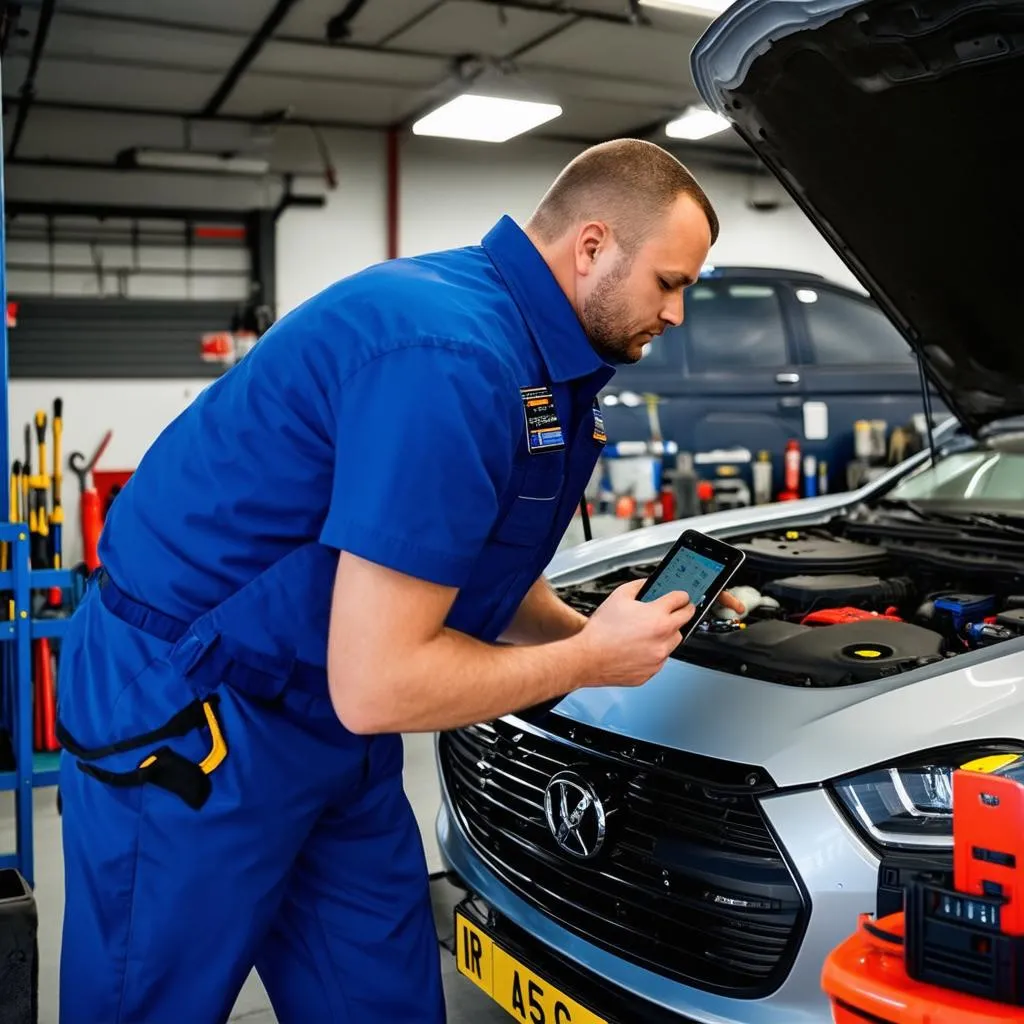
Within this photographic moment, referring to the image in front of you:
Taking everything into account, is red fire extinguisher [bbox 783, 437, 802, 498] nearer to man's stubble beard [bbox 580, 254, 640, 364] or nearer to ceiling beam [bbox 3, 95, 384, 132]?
ceiling beam [bbox 3, 95, 384, 132]

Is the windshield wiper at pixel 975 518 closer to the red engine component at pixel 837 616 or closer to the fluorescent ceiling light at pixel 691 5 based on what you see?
the red engine component at pixel 837 616

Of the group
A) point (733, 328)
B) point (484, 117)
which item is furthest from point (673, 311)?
point (484, 117)

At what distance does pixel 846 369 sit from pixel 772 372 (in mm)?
450

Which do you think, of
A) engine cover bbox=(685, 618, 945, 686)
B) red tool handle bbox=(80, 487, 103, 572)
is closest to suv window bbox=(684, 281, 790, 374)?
red tool handle bbox=(80, 487, 103, 572)

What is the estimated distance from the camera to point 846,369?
6234mm

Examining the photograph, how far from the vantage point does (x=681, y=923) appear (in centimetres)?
157

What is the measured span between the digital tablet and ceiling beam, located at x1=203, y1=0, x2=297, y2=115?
179 inches

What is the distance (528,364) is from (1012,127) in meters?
1.10

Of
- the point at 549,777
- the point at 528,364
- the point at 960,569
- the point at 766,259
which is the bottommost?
the point at 549,777

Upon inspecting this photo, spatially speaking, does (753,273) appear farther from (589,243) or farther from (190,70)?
(589,243)

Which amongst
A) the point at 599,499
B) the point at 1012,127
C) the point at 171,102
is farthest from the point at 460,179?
the point at 1012,127

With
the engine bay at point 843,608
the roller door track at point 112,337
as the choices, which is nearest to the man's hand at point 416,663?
the engine bay at point 843,608

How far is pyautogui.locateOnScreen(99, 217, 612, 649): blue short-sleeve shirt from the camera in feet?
4.02

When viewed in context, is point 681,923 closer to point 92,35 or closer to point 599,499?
point 599,499
